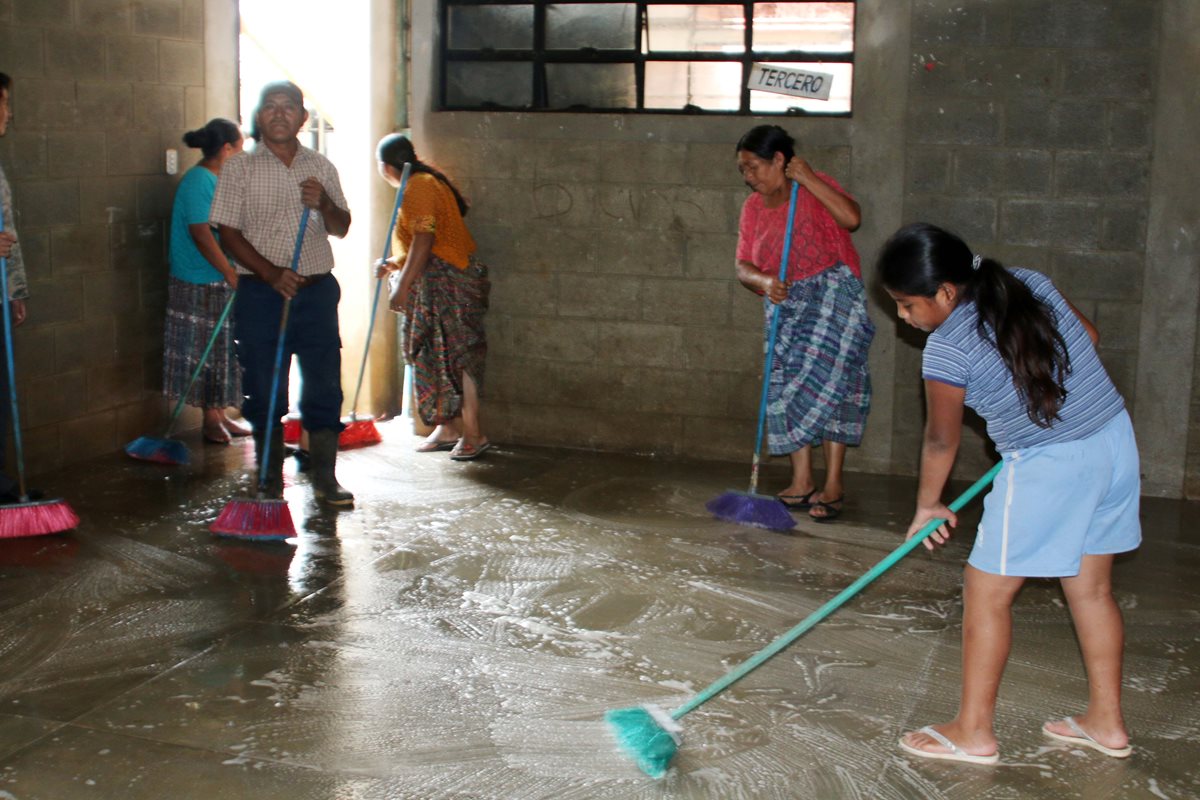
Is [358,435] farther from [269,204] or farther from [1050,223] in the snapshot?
[1050,223]

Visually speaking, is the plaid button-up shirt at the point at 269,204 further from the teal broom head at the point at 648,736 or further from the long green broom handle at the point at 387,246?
the teal broom head at the point at 648,736

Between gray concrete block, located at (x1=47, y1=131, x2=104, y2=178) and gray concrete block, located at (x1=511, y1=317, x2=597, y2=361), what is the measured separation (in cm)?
205

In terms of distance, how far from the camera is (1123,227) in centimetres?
584

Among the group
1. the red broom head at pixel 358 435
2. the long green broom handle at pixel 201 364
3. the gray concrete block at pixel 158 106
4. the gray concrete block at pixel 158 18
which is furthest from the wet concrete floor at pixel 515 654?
the gray concrete block at pixel 158 18

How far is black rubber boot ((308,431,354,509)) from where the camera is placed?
5469 mm

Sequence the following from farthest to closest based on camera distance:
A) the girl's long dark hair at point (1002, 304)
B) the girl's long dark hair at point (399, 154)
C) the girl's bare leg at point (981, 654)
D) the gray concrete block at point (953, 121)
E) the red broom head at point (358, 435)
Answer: the red broom head at point (358, 435) < the girl's long dark hair at point (399, 154) < the gray concrete block at point (953, 121) < the girl's bare leg at point (981, 654) < the girl's long dark hair at point (1002, 304)

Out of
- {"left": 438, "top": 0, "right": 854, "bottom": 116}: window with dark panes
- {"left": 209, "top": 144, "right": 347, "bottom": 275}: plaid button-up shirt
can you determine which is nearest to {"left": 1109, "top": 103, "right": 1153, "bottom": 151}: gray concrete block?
{"left": 438, "top": 0, "right": 854, "bottom": 116}: window with dark panes

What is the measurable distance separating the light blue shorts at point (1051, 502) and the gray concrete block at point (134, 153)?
4580 mm

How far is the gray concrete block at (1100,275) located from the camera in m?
5.85

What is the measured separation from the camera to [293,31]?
31.3ft

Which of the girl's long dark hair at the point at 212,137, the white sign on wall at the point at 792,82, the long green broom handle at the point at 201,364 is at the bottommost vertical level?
the long green broom handle at the point at 201,364

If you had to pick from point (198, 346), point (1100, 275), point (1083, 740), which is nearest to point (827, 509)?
point (1100, 275)

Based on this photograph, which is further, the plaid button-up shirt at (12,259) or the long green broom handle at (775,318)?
the long green broom handle at (775,318)

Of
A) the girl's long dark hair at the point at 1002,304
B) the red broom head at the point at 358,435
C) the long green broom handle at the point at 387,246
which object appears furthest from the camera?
the red broom head at the point at 358,435
